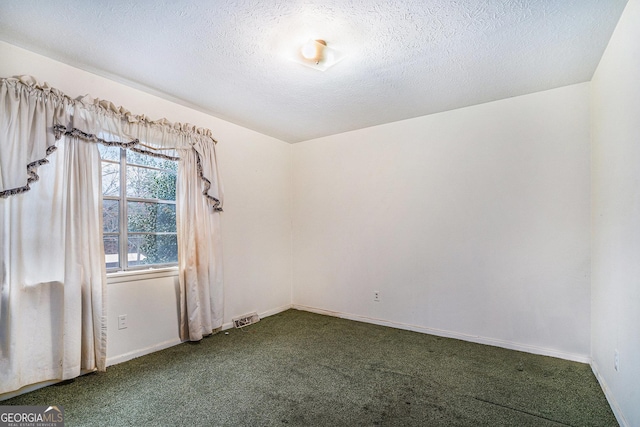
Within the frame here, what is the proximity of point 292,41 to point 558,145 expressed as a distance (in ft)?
8.29

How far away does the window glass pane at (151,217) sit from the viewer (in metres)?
2.89

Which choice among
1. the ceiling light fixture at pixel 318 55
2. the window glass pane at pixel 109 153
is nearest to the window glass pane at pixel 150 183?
the window glass pane at pixel 109 153

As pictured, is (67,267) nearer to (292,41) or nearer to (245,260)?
(245,260)

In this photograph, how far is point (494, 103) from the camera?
124 inches

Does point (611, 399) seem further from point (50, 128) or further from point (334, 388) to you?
point (50, 128)

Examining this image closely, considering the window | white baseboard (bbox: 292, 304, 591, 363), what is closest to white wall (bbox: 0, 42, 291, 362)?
Answer: the window

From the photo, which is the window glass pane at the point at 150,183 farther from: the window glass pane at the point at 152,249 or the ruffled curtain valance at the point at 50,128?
the window glass pane at the point at 152,249

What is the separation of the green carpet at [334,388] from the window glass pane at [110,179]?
58.9 inches

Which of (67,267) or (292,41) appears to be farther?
(67,267)

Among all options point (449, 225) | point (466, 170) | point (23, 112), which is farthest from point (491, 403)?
point (23, 112)

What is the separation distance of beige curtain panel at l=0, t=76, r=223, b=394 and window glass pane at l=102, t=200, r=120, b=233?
175 mm

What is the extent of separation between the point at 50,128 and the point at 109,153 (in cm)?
49

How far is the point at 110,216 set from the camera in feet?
9.02

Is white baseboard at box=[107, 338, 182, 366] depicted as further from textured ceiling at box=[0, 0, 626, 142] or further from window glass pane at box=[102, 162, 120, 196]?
textured ceiling at box=[0, 0, 626, 142]
